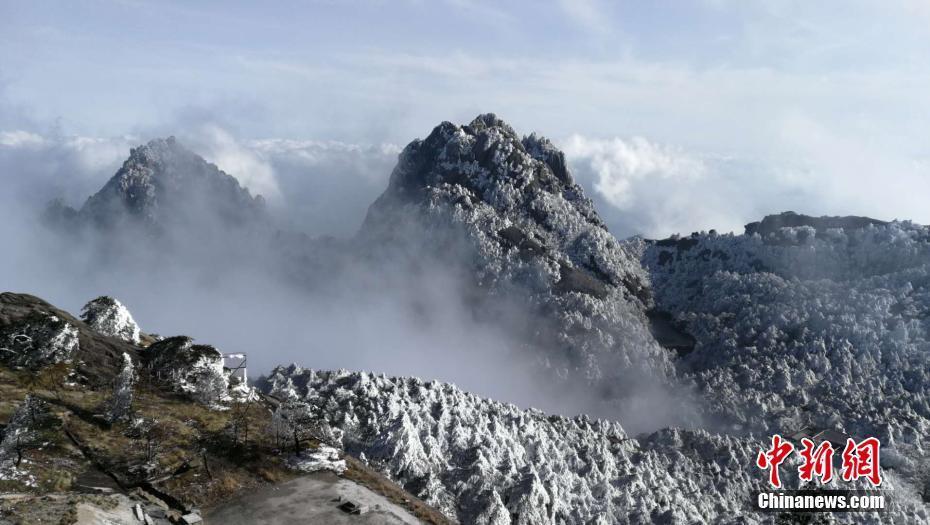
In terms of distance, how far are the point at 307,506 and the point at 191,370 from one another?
36.9 metres

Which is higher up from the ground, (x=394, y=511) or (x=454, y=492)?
(x=454, y=492)

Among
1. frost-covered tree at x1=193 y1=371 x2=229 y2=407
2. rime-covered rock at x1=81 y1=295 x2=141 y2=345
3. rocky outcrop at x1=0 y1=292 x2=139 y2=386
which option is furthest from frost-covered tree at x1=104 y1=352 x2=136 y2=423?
rime-covered rock at x1=81 y1=295 x2=141 y2=345

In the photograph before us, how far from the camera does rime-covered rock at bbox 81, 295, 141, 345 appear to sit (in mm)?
112137

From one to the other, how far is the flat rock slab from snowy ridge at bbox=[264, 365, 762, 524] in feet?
222

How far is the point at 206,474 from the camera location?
240 ft

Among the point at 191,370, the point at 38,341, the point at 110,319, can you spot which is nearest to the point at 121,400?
the point at 191,370

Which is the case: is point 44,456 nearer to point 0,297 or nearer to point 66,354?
point 66,354

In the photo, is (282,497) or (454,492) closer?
(282,497)

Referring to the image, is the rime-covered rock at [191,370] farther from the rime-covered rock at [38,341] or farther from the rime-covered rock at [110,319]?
the rime-covered rock at [110,319]

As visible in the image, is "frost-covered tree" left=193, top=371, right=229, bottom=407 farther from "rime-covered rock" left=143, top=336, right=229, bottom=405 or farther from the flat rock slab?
the flat rock slab

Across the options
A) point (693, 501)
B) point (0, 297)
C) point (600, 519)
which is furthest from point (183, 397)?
point (693, 501)

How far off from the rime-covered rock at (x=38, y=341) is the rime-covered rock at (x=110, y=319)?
59.5 feet

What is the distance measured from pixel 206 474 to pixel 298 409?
16179 millimetres

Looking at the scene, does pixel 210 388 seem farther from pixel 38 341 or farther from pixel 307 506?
pixel 307 506
